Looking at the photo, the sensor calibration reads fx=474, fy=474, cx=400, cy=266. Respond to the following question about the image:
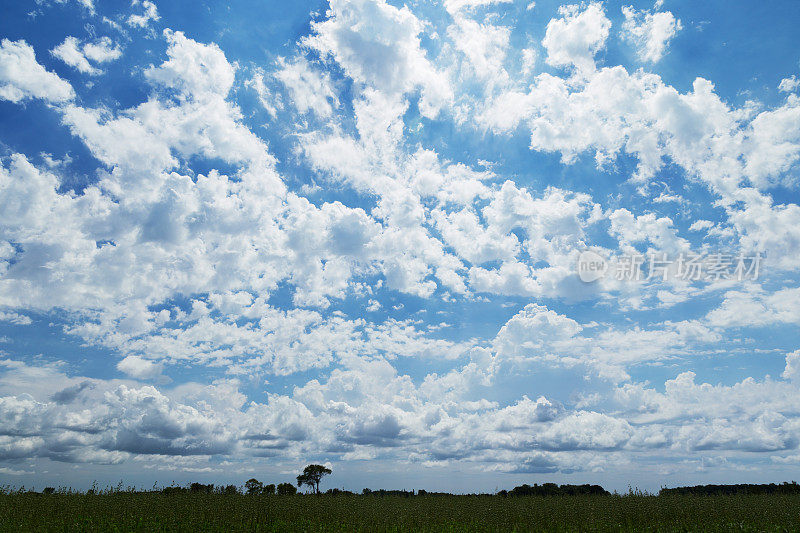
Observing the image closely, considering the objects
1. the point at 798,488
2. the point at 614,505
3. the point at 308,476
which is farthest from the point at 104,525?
the point at 308,476

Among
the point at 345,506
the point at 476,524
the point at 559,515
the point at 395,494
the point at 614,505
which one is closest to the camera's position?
the point at 476,524

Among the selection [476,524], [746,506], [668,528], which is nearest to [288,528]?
[476,524]

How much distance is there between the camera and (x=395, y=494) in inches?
1810

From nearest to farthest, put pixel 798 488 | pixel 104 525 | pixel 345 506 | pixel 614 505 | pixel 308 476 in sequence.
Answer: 1. pixel 104 525
2. pixel 614 505
3. pixel 345 506
4. pixel 798 488
5. pixel 308 476

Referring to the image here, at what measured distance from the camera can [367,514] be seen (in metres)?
27.4

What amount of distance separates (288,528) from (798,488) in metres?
46.9

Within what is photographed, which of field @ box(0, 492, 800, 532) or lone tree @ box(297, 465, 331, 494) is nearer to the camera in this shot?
field @ box(0, 492, 800, 532)

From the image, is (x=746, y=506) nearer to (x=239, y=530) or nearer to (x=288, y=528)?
(x=288, y=528)

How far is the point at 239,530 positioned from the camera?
20234 millimetres

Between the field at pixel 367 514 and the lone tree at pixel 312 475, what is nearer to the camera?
the field at pixel 367 514

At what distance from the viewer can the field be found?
20766 mm

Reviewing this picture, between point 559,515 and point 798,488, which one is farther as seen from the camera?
point 798,488

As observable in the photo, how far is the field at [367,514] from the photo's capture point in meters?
20.8

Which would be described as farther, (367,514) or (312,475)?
(312,475)
